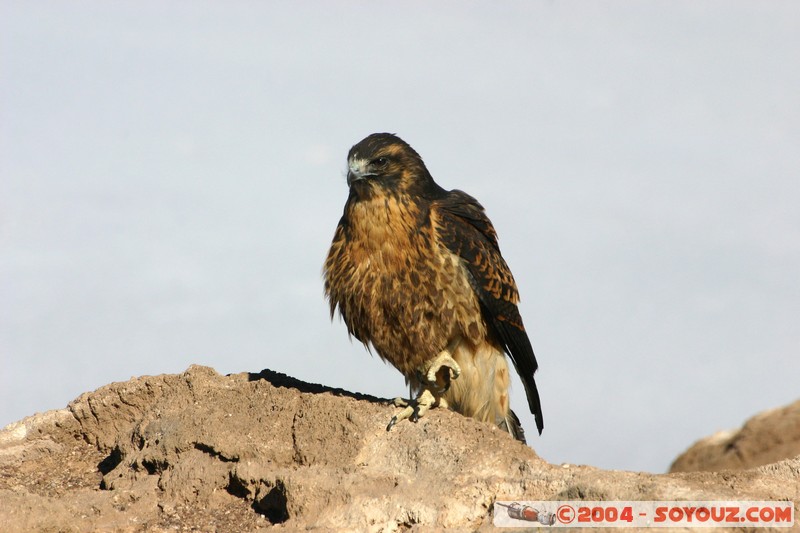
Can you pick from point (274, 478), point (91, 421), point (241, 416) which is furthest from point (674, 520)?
point (91, 421)

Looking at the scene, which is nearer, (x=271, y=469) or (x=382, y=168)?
(x=271, y=469)

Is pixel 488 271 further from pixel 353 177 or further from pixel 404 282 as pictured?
pixel 353 177

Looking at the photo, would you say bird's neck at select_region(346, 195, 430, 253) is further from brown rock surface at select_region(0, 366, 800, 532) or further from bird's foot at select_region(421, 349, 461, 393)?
brown rock surface at select_region(0, 366, 800, 532)

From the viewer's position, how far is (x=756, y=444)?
14344 millimetres

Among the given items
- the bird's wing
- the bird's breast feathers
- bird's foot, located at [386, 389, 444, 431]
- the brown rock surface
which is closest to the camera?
the brown rock surface

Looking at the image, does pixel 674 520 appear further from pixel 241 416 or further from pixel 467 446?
pixel 241 416

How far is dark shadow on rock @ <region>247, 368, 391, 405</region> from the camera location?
25.9 feet

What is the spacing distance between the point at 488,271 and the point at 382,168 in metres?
1.23

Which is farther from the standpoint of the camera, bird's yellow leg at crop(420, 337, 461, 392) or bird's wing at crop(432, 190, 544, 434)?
bird's wing at crop(432, 190, 544, 434)

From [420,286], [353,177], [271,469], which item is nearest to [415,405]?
[420,286]

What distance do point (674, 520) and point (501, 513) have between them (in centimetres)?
101

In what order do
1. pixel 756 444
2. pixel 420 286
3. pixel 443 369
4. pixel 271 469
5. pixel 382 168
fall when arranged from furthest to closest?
pixel 756 444
pixel 443 369
pixel 382 168
pixel 420 286
pixel 271 469

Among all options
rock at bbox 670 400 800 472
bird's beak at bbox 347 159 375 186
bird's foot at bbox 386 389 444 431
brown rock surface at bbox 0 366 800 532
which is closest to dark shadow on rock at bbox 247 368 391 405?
brown rock surface at bbox 0 366 800 532

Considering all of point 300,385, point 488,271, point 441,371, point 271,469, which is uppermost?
point 488,271
